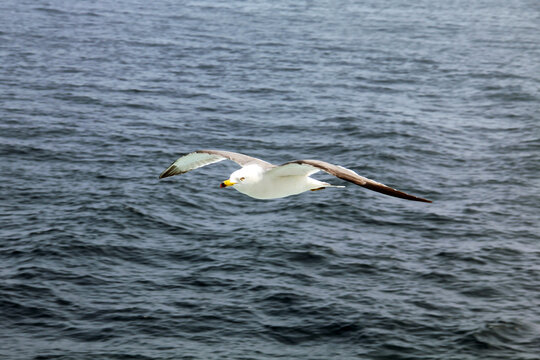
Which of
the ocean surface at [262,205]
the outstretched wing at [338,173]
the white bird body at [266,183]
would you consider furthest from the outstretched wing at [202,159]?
the ocean surface at [262,205]

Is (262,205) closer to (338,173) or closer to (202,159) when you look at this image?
(202,159)

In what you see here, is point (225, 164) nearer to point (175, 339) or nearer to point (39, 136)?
point (39, 136)

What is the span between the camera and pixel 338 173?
15875 mm

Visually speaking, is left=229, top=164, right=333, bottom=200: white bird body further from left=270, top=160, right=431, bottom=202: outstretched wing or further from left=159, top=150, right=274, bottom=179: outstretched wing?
left=159, top=150, right=274, bottom=179: outstretched wing

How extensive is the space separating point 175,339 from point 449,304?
37.3ft

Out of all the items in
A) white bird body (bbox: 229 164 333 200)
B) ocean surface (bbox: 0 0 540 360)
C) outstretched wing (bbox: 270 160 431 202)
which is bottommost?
ocean surface (bbox: 0 0 540 360)

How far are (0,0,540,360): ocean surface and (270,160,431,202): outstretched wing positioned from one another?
36.2ft

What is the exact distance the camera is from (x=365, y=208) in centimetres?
4003

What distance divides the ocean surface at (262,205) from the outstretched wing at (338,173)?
11039 mm

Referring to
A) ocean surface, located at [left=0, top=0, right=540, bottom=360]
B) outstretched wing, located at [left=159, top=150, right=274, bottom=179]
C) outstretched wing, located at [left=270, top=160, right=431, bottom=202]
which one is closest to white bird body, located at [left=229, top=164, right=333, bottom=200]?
outstretched wing, located at [left=270, top=160, right=431, bottom=202]

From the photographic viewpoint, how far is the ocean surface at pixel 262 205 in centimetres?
2938

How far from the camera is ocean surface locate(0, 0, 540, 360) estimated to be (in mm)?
29375

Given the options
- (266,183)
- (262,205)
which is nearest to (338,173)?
(266,183)

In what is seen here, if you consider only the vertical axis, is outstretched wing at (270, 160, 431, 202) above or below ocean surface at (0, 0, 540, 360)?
above
